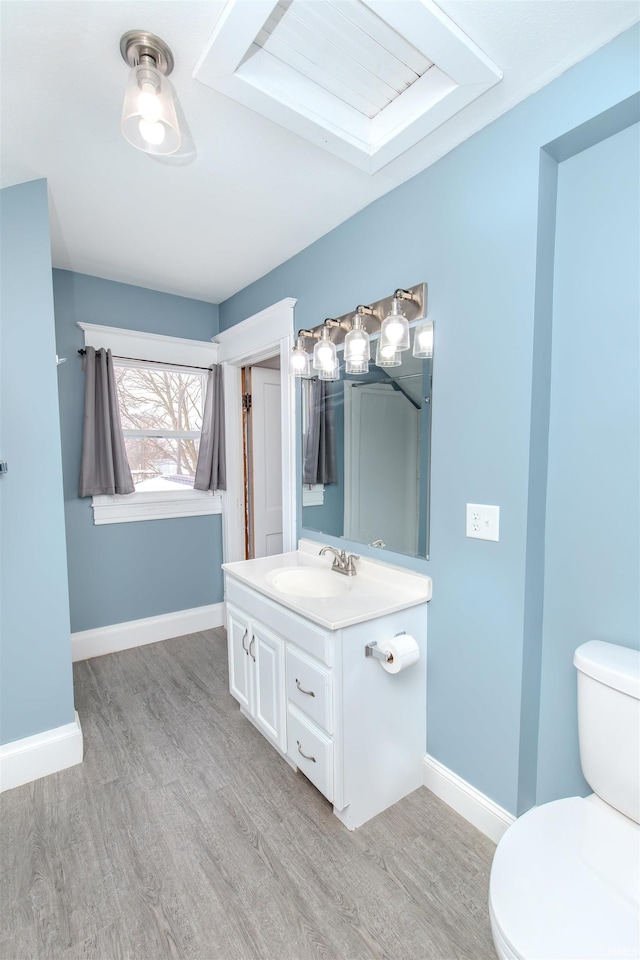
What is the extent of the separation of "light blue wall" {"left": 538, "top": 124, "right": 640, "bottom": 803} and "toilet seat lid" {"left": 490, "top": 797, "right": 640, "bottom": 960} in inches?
14.2

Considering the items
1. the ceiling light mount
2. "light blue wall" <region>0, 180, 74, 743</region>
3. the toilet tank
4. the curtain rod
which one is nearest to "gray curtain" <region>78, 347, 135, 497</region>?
the curtain rod

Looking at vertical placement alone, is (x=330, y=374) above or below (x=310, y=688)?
above

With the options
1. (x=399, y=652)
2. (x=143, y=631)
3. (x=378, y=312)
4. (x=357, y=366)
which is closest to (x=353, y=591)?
(x=399, y=652)

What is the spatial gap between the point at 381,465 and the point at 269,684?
3.58 feet

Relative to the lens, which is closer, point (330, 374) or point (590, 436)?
point (590, 436)

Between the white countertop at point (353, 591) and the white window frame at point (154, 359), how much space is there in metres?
1.18

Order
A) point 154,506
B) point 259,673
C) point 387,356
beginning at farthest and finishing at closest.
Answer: point 154,506, point 259,673, point 387,356

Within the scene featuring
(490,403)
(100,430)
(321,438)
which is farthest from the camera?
(100,430)

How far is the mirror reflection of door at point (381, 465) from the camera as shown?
5.87 ft

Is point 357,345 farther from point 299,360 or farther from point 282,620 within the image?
point 282,620

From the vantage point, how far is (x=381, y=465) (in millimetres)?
1975

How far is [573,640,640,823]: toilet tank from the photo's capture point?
108 centimetres

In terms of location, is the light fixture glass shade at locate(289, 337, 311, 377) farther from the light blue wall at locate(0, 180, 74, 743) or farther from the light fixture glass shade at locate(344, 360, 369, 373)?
the light blue wall at locate(0, 180, 74, 743)

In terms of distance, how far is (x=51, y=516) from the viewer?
1.81 meters
